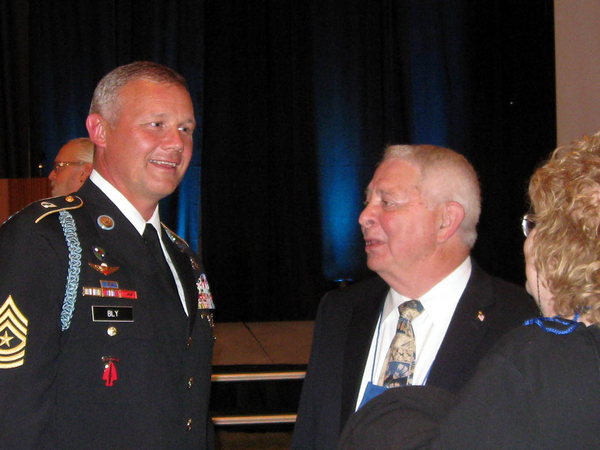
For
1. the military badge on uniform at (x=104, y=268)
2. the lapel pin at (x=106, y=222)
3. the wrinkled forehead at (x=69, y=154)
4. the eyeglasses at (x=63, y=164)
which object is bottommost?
the military badge on uniform at (x=104, y=268)

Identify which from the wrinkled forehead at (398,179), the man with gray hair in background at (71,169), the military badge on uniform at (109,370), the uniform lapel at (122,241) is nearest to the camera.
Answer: the military badge on uniform at (109,370)

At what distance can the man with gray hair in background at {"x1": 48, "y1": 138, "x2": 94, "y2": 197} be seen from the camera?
2.63 m

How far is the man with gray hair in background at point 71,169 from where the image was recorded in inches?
104

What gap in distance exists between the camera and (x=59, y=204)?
143 cm

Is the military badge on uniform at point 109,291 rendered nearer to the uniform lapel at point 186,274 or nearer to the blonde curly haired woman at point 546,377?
the uniform lapel at point 186,274

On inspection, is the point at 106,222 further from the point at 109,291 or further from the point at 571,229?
the point at 571,229

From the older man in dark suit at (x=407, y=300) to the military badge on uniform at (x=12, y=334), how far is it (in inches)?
33.9

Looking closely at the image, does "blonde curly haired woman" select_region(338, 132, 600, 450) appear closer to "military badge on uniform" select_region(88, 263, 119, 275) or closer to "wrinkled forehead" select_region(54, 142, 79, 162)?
"military badge on uniform" select_region(88, 263, 119, 275)

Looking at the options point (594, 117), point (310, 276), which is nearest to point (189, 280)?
point (594, 117)

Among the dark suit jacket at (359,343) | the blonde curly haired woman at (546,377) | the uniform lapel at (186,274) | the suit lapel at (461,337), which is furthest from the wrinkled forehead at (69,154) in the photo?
the blonde curly haired woman at (546,377)

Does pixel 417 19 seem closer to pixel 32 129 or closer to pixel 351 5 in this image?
pixel 351 5

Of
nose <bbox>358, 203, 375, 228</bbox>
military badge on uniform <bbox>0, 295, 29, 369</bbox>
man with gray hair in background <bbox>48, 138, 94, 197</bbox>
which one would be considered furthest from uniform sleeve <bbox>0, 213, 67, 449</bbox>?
man with gray hair in background <bbox>48, 138, 94, 197</bbox>

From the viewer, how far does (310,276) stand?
5.78 meters

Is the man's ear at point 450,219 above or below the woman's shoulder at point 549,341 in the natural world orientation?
above
